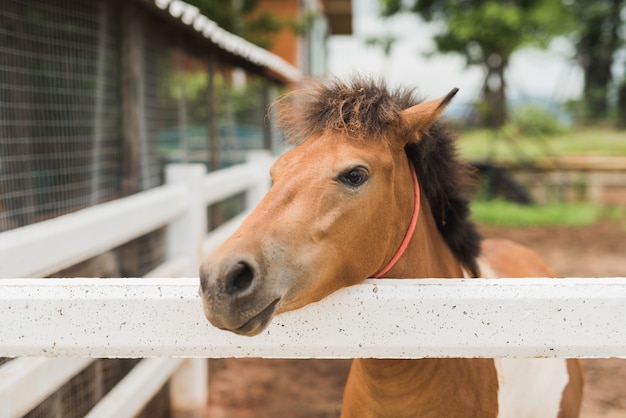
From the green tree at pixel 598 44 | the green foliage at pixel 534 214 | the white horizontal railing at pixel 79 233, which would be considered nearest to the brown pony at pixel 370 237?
the white horizontal railing at pixel 79 233

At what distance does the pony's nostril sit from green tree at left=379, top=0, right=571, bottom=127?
509 inches

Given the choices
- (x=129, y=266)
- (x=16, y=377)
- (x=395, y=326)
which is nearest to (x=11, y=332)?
(x=16, y=377)

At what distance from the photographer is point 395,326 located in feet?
4.67

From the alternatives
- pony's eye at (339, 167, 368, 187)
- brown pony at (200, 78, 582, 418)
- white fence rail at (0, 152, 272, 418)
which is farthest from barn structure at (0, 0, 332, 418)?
pony's eye at (339, 167, 368, 187)

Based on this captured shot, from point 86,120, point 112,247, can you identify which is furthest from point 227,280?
point 86,120

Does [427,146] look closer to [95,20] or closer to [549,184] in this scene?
[95,20]

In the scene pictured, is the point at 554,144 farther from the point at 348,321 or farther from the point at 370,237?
the point at 348,321

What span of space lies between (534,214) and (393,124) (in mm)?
10081

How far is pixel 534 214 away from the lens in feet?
36.6

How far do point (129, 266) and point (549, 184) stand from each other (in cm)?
1103

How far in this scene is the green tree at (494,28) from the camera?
1325 centimetres

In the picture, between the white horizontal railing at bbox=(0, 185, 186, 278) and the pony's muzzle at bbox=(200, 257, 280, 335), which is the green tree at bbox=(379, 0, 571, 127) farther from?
the pony's muzzle at bbox=(200, 257, 280, 335)

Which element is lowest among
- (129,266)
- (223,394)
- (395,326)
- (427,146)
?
(223,394)

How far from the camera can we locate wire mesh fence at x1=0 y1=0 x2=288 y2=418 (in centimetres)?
374
